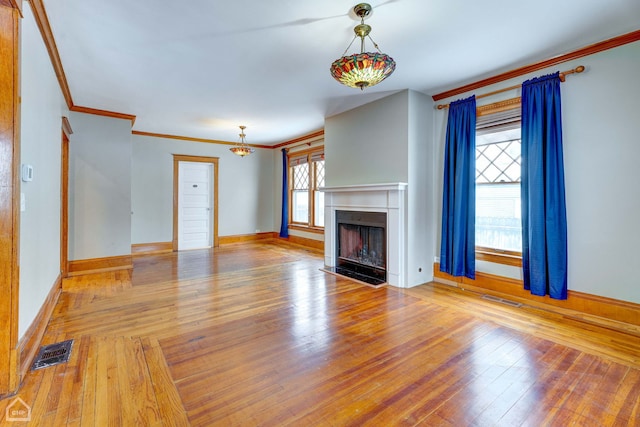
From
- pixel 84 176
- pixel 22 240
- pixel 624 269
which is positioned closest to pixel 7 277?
pixel 22 240

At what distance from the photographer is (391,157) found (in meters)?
4.21

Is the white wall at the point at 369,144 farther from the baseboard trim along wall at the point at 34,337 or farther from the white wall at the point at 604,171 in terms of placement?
the baseboard trim along wall at the point at 34,337

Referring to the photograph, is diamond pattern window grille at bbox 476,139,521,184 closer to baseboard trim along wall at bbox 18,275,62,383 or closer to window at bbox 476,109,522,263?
window at bbox 476,109,522,263

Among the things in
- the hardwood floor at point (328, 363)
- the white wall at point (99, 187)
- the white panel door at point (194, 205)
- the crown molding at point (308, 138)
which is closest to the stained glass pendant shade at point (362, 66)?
the hardwood floor at point (328, 363)

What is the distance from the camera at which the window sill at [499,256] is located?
3495 mm

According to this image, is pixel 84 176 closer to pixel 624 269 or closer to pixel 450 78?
pixel 450 78

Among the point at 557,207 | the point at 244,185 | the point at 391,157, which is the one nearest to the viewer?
the point at 557,207

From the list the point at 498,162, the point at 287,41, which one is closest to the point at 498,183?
the point at 498,162

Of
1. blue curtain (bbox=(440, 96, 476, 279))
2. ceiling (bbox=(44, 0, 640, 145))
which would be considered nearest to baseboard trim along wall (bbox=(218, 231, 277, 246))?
ceiling (bbox=(44, 0, 640, 145))

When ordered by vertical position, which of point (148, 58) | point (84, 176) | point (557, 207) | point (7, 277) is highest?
point (148, 58)

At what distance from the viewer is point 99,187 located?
4883 millimetres

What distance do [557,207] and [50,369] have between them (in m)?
4.57

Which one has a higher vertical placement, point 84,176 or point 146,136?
point 146,136

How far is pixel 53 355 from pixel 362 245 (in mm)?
3758
